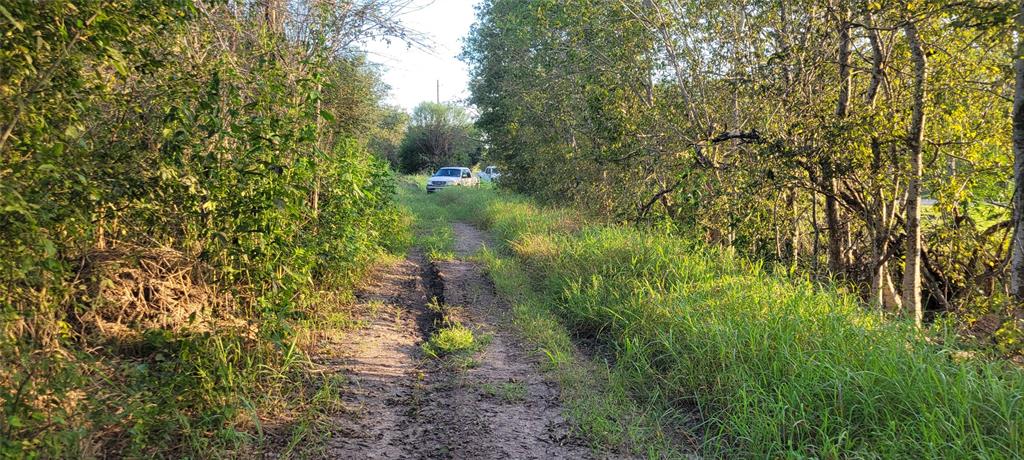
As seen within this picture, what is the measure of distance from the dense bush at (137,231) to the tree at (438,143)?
133 feet

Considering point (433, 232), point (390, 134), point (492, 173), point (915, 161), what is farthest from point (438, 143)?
point (915, 161)

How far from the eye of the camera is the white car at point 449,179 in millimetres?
32406

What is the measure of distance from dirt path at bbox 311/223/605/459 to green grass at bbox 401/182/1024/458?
0.92 ft

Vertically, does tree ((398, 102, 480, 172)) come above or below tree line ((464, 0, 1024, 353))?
above

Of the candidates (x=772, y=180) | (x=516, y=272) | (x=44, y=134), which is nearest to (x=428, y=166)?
(x=516, y=272)

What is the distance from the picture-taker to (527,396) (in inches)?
181

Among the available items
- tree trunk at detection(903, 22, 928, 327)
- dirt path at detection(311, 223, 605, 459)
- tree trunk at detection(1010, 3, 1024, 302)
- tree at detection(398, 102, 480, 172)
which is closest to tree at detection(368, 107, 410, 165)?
tree at detection(398, 102, 480, 172)

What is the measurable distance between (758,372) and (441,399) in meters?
2.26

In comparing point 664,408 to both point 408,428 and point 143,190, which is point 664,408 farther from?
point 143,190

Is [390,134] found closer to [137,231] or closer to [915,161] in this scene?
[915,161]

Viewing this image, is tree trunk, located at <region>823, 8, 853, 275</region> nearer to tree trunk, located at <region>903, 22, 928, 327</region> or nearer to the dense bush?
tree trunk, located at <region>903, 22, 928, 327</region>

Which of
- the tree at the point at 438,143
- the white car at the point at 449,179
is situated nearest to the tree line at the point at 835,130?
the white car at the point at 449,179

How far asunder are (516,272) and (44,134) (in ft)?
22.1

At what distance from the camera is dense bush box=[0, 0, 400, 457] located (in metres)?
2.70
